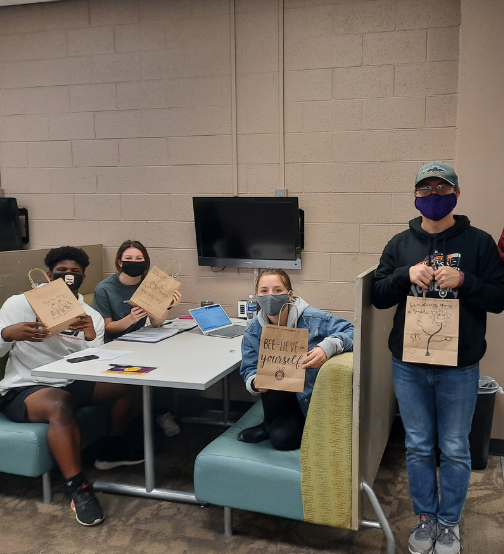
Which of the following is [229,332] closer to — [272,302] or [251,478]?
[272,302]

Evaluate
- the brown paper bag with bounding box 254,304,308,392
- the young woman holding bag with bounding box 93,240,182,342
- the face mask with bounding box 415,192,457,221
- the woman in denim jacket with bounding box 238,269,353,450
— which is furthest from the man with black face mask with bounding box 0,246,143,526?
the face mask with bounding box 415,192,457,221

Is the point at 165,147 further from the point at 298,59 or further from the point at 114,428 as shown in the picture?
the point at 114,428

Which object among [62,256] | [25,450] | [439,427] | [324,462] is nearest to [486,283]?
[439,427]

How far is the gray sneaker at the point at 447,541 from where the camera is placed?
2.11m

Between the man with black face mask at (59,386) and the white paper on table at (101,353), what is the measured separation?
6cm

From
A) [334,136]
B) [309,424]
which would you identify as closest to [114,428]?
[309,424]

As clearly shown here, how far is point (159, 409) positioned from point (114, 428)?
2.84 feet

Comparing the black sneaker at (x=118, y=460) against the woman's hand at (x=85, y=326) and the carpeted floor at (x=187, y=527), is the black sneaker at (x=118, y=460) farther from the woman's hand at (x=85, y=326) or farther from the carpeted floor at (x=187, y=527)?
the woman's hand at (x=85, y=326)

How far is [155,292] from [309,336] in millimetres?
1031

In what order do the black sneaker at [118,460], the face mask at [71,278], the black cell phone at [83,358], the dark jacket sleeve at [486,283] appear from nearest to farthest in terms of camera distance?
the dark jacket sleeve at [486,283]
the black cell phone at [83,358]
the face mask at [71,278]
the black sneaker at [118,460]

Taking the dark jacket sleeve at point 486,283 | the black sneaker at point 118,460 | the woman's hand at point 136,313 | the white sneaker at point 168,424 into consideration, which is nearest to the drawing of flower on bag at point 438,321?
the dark jacket sleeve at point 486,283

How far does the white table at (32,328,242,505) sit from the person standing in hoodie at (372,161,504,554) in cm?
81

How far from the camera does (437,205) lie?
6.72 feet

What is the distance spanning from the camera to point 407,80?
11.0ft
